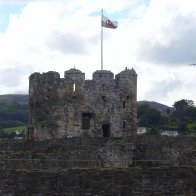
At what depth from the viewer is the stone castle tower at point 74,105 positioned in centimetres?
3797

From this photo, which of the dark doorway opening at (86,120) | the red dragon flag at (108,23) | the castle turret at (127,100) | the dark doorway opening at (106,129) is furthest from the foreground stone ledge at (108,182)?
the red dragon flag at (108,23)

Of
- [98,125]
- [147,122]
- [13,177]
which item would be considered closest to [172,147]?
[98,125]

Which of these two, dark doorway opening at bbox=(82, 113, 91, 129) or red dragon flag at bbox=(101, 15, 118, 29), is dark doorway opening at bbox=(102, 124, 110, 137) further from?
red dragon flag at bbox=(101, 15, 118, 29)

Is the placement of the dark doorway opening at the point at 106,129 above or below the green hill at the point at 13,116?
below

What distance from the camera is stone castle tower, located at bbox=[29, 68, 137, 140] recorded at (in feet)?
125

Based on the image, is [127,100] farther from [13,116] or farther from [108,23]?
[13,116]

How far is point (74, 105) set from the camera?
3812 centimetres

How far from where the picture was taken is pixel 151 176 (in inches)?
632

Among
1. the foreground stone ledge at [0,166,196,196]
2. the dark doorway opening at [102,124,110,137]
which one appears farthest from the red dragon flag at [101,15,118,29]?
the foreground stone ledge at [0,166,196,196]

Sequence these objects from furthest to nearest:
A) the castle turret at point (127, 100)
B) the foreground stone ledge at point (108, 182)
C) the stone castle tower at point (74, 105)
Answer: the castle turret at point (127, 100)
the stone castle tower at point (74, 105)
the foreground stone ledge at point (108, 182)

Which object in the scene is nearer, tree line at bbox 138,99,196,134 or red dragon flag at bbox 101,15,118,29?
red dragon flag at bbox 101,15,118,29

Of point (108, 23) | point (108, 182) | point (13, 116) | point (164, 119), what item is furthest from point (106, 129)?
point (13, 116)

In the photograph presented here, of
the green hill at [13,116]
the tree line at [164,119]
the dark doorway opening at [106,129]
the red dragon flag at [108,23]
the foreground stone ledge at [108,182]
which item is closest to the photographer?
the foreground stone ledge at [108,182]

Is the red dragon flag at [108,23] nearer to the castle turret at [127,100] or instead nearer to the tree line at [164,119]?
the castle turret at [127,100]
